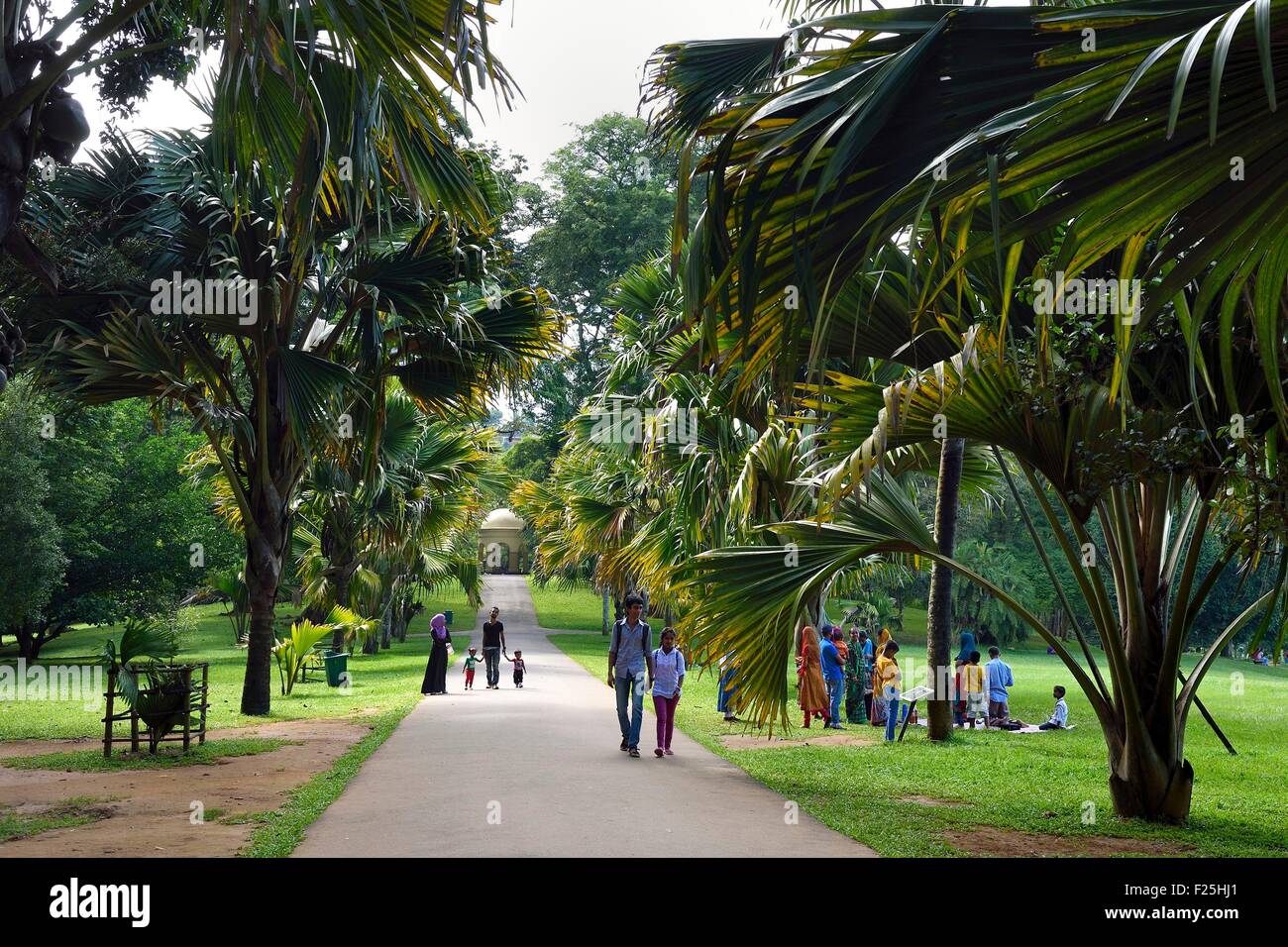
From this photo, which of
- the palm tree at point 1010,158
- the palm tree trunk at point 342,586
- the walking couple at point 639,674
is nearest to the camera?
the palm tree at point 1010,158

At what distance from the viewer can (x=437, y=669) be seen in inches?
823

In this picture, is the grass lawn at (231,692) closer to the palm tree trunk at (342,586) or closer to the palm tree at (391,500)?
the palm tree trunk at (342,586)

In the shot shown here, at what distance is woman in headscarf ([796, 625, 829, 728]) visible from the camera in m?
15.0

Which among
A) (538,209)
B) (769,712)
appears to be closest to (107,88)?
(769,712)

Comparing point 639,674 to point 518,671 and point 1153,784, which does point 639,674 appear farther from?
point 518,671

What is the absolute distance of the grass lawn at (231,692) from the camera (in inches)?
617

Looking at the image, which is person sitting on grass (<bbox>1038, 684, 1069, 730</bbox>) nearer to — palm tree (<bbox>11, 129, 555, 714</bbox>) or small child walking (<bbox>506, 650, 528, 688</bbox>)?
palm tree (<bbox>11, 129, 555, 714</bbox>)

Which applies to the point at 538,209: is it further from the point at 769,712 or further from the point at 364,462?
the point at 769,712

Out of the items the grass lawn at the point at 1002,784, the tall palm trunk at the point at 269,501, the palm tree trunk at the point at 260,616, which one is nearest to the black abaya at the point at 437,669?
the palm tree trunk at the point at 260,616

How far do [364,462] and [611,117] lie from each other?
39.8 metres

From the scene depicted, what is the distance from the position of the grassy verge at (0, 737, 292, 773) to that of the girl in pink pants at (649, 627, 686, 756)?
4.37 m

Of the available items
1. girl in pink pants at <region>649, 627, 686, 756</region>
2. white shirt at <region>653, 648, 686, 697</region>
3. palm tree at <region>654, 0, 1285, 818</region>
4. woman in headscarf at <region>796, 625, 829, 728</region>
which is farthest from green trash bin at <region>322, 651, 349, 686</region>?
palm tree at <region>654, 0, 1285, 818</region>

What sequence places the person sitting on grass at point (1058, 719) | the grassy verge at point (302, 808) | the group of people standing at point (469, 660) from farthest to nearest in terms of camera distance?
the group of people standing at point (469, 660) < the person sitting on grass at point (1058, 719) < the grassy verge at point (302, 808)

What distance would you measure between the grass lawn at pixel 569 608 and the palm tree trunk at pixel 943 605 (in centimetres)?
3715
